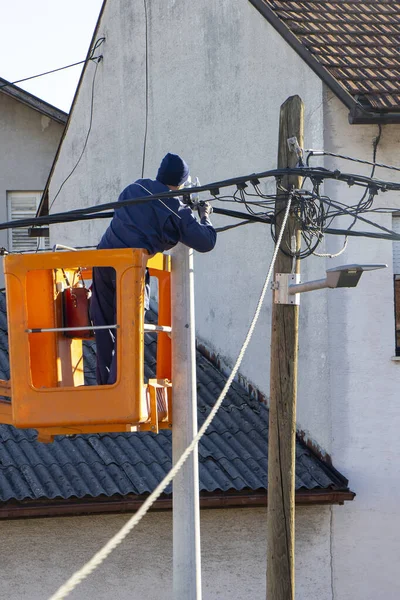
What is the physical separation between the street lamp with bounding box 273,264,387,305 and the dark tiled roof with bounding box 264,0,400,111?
3450 millimetres

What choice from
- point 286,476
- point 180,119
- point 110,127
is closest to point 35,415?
point 286,476

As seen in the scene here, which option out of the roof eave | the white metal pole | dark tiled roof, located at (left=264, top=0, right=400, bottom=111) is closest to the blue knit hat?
the white metal pole

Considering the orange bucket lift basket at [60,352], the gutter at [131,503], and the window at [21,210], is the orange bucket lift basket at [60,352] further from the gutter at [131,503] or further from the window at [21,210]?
the window at [21,210]

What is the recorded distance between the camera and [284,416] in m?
8.70

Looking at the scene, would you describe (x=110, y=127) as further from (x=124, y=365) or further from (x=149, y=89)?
(x=124, y=365)

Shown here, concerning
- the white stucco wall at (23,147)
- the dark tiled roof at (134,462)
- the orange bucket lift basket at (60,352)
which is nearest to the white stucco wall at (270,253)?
the dark tiled roof at (134,462)

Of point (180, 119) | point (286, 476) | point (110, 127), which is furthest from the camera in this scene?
point (110, 127)

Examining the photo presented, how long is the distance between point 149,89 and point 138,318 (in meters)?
9.86

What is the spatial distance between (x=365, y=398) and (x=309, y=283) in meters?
3.79

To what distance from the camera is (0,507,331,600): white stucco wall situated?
1113 centimetres

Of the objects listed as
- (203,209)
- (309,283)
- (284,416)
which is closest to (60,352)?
Answer: (203,209)

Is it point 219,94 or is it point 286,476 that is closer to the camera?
A: point 286,476

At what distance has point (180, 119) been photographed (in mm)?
15281

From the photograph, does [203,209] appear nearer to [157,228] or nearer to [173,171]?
[173,171]
